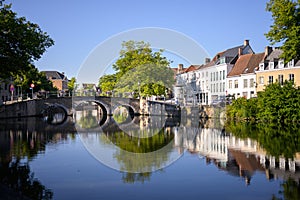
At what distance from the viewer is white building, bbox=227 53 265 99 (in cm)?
5025

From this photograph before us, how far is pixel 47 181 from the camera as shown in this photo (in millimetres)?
12391

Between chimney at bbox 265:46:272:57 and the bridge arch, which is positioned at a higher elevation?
chimney at bbox 265:46:272:57

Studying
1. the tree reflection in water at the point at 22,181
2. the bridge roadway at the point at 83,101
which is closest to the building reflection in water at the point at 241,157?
the tree reflection in water at the point at 22,181

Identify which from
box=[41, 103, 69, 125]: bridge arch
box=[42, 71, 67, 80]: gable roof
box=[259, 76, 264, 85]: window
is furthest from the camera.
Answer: box=[42, 71, 67, 80]: gable roof

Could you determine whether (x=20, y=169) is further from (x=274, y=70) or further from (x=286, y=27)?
(x=274, y=70)

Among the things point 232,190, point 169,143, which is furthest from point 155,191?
point 169,143

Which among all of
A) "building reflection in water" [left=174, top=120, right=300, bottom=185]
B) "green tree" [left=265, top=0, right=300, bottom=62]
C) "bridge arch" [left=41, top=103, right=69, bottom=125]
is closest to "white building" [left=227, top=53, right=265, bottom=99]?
"green tree" [left=265, top=0, right=300, bottom=62]

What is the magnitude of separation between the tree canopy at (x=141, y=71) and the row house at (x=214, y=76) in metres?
4.79

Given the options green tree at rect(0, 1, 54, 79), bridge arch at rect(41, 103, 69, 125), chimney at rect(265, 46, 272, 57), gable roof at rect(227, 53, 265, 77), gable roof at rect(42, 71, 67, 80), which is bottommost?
bridge arch at rect(41, 103, 69, 125)

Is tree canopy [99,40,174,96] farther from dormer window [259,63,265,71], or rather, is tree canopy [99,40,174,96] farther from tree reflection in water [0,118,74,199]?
tree reflection in water [0,118,74,199]

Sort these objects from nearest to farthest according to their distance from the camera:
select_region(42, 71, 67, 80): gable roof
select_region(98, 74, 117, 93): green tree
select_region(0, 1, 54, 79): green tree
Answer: select_region(0, 1, 54, 79): green tree < select_region(98, 74, 117, 93): green tree < select_region(42, 71, 67, 80): gable roof

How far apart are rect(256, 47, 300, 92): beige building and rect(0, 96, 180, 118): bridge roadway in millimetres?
11454

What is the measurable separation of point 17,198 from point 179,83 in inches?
2409

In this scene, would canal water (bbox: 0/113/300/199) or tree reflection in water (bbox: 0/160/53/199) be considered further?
canal water (bbox: 0/113/300/199)
